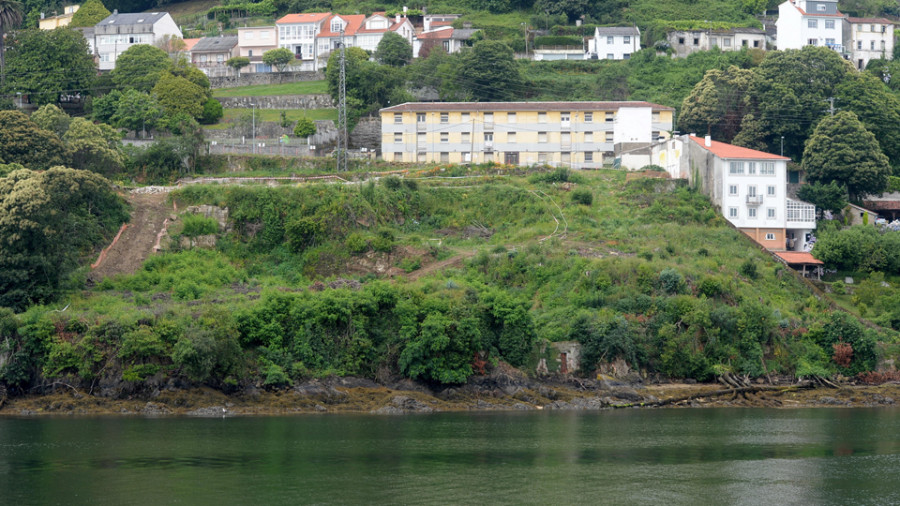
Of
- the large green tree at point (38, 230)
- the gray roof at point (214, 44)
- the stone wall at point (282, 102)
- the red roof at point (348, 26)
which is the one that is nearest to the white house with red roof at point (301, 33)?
the red roof at point (348, 26)

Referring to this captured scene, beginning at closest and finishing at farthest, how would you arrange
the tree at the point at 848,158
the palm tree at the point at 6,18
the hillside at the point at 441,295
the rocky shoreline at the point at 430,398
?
the rocky shoreline at the point at 430,398, the hillside at the point at 441,295, the tree at the point at 848,158, the palm tree at the point at 6,18

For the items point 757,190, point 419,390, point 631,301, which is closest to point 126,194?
point 419,390

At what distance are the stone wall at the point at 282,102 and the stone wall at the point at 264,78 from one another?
8472 mm

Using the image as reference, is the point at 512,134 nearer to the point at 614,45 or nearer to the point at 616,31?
the point at 614,45

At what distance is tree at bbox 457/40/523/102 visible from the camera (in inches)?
3932

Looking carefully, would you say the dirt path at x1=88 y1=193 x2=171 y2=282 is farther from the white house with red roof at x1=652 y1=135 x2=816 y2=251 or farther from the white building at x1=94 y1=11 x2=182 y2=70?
the white building at x1=94 y1=11 x2=182 y2=70

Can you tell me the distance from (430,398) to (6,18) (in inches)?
2324

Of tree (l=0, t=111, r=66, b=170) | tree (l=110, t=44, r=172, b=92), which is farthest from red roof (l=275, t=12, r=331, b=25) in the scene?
tree (l=0, t=111, r=66, b=170)

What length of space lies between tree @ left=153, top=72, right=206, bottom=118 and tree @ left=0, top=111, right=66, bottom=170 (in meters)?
18.8

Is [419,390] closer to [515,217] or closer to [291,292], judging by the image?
[291,292]

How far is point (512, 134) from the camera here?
8969 cm

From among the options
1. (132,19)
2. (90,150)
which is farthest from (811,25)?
(90,150)

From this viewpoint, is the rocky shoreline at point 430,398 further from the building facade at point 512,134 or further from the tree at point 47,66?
the tree at point 47,66

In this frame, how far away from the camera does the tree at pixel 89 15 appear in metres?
121
